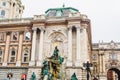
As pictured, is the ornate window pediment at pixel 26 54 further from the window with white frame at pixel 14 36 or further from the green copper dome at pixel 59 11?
the green copper dome at pixel 59 11

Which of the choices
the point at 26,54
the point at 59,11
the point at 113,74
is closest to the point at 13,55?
the point at 26,54

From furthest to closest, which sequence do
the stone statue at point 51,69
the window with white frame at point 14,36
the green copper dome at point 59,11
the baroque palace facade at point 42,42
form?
1. the green copper dome at point 59,11
2. the window with white frame at point 14,36
3. the baroque palace facade at point 42,42
4. the stone statue at point 51,69

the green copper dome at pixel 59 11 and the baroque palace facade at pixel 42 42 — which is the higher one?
the green copper dome at pixel 59 11

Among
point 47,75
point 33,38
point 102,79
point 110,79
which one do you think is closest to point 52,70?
point 47,75

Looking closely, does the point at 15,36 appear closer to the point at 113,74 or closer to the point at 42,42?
the point at 42,42

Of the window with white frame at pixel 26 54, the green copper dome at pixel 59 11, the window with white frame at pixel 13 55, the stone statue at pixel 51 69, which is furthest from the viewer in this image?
the green copper dome at pixel 59 11

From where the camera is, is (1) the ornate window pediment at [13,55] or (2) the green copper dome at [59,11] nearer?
(1) the ornate window pediment at [13,55]

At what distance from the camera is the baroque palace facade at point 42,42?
1745 inches

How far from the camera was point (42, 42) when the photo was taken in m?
46.1

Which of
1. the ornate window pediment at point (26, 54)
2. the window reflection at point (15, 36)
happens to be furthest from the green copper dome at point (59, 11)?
the ornate window pediment at point (26, 54)

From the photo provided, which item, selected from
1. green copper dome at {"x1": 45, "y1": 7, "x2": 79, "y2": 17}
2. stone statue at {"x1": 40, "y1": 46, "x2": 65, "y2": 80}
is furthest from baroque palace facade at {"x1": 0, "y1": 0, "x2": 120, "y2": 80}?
stone statue at {"x1": 40, "y1": 46, "x2": 65, "y2": 80}

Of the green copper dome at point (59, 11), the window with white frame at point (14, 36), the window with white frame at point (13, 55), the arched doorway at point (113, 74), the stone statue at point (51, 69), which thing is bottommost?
the arched doorway at point (113, 74)

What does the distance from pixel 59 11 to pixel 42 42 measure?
8250 millimetres

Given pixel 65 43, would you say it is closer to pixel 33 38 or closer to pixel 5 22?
pixel 33 38
